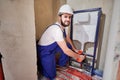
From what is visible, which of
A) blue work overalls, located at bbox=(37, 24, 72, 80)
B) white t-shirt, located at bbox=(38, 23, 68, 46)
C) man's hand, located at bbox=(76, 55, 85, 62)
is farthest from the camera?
man's hand, located at bbox=(76, 55, 85, 62)

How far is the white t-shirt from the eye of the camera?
4.68 feet

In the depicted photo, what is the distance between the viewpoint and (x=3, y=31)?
3.34 ft

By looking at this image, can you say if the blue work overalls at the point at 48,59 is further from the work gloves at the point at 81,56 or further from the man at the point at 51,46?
the work gloves at the point at 81,56

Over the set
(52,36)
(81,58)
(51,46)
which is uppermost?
(52,36)

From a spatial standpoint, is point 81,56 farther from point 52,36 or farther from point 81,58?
point 52,36

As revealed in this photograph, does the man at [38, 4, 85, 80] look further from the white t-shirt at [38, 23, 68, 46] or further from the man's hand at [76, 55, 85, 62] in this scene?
the man's hand at [76, 55, 85, 62]

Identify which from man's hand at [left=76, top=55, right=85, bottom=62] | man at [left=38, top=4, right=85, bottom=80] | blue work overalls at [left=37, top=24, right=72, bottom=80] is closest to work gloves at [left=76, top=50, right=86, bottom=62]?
man's hand at [left=76, top=55, right=85, bottom=62]

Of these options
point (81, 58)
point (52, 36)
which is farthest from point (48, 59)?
point (81, 58)

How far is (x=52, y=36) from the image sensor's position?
1497mm

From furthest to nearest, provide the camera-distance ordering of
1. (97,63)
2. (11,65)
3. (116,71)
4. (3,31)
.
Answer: (97,63) → (11,65) → (3,31) → (116,71)

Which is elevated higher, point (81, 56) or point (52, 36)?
point (52, 36)

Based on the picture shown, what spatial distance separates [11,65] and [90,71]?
118 centimetres

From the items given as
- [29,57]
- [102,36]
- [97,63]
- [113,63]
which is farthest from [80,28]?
[113,63]

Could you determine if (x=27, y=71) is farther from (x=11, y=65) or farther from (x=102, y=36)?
(x=102, y=36)
